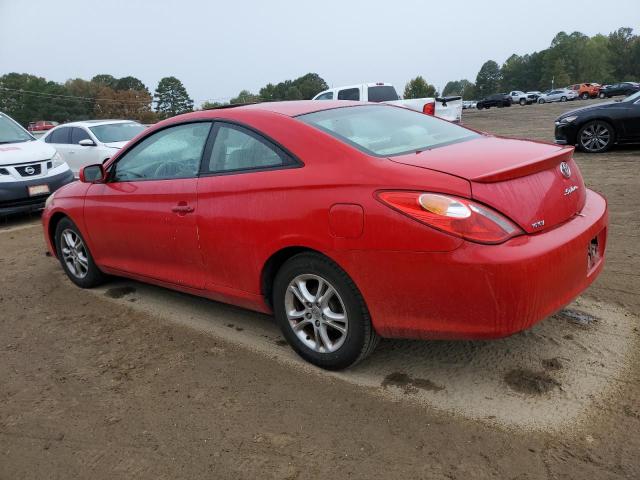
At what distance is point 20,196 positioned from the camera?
8.14 m

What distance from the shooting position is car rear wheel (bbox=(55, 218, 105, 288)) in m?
4.76

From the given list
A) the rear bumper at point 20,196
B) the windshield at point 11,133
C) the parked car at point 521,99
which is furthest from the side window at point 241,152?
the parked car at point 521,99

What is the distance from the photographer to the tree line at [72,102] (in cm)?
7631

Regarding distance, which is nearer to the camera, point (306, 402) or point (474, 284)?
point (474, 284)

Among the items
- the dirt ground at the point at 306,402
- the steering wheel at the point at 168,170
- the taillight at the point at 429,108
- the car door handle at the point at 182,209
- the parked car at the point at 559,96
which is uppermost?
the steering wheel at the point at 168,170

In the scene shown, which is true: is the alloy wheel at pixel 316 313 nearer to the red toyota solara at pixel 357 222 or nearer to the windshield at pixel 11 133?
the red toyota solara at pixel 357 222

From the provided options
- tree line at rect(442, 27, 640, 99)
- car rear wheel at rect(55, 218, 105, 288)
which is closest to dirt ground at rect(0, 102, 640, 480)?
car rear wheel at rect(55, 218, 105, 288)

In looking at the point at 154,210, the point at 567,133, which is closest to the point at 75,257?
the point at 154,210

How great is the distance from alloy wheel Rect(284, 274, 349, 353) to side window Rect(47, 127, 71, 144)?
34.5ft

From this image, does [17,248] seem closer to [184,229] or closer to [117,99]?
[184,229]

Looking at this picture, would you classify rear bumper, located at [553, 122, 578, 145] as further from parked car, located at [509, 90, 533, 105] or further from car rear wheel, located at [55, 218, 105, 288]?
parked car, located at [509, 90, 533, 105]

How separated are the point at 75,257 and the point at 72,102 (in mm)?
83238

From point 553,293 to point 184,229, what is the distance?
228cm

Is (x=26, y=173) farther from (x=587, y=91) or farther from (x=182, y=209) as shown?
(x=587, y=91)
